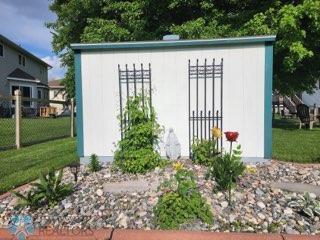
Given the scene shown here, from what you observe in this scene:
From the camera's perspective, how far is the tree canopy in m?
13.2

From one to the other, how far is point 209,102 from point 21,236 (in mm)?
4333

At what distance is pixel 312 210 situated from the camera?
461cm

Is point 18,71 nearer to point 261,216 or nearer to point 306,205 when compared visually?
point 261,216

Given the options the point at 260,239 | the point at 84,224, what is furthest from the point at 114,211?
the point at 260,239

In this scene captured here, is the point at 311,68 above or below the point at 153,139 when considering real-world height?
above

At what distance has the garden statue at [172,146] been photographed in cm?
718

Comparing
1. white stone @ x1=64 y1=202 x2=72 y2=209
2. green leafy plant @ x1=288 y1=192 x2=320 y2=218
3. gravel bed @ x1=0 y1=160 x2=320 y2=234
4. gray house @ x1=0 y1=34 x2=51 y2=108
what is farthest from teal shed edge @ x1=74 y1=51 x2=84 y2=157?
gray house @ x1=0 y1=34 x2=51 y2=108

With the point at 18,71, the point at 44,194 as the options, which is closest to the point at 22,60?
the point at 18,71

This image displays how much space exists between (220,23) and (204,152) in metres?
9.81

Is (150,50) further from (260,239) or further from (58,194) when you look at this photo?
(260,239)

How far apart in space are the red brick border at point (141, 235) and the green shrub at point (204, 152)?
2489mm

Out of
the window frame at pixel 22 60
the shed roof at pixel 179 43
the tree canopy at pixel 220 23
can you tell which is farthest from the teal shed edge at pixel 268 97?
the window frame at pixel 22 60

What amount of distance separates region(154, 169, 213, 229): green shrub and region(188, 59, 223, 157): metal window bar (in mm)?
2595

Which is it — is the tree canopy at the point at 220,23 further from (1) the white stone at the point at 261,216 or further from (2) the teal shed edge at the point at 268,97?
(1) the white stone at the point at 261,216
